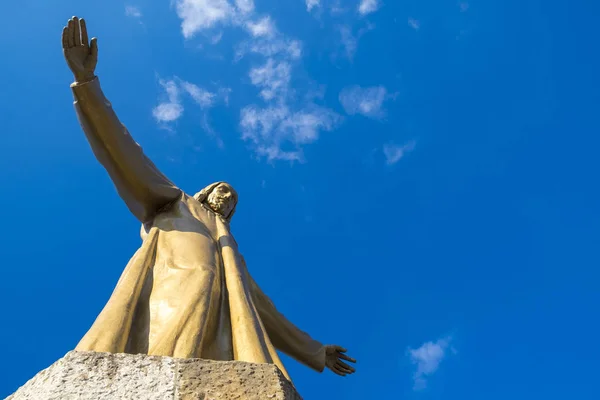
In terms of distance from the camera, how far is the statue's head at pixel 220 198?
6031 millimetres

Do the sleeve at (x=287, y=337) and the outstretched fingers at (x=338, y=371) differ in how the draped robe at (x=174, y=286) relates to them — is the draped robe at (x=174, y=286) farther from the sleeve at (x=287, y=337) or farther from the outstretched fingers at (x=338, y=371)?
the outstretched fingers at (x=338, y=371)

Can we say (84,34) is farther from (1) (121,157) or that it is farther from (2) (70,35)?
(1) (121,157)

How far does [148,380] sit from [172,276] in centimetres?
144

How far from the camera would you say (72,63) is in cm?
490

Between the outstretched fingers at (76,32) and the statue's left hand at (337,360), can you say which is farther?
the statue's left hand at (337,360)

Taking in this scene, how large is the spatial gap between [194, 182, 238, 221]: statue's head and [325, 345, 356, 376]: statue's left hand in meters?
1.85

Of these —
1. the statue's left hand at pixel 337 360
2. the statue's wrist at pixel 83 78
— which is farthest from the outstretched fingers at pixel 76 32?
the statue's left hand at pixel 337 360

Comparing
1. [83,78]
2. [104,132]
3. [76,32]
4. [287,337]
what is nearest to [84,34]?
[76,32]

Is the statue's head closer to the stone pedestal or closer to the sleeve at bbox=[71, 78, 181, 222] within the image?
the sleeve at bbox=[71, 78, 181, 222]

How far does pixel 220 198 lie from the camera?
611cm

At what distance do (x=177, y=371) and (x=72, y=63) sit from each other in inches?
117

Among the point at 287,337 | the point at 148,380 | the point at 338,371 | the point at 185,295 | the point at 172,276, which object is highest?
the point at 338,371

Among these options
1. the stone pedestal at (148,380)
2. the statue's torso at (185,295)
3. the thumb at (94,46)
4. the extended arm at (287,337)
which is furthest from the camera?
the extended arm at (287,337)

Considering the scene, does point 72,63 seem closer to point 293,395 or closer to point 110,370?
point 110,370
